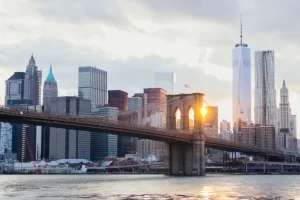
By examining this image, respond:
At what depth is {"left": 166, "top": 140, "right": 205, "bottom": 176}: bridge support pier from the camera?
3733 inches

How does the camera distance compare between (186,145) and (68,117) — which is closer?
(68,117)

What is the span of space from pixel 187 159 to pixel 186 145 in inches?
86.1

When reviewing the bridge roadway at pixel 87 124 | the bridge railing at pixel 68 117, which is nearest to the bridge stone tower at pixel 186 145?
the bridge roadway at pixel 87 124

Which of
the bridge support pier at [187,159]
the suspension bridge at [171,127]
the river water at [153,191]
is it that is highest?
the suspension bridge at [171,127]

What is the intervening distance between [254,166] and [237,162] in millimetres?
5091

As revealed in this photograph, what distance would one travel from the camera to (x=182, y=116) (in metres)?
103

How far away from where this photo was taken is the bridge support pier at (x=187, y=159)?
9481 cm

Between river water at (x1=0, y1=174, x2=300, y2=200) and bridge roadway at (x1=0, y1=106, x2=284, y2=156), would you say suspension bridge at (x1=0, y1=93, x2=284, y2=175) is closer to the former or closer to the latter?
bridge roadway at (x1=0, y1=106, x2=284, y2=156)

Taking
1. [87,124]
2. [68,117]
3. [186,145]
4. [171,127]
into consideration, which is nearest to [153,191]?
[68,117]

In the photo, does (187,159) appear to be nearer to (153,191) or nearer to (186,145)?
(186,145)

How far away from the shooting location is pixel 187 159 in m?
96.6

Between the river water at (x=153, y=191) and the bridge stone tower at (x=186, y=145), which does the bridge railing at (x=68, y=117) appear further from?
the river water at (x=153, y=191)

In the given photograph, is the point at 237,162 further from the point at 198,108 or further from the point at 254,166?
the point at 198,108

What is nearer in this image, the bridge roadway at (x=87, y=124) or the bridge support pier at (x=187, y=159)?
the bridge roadway at (x=87, y=124)
